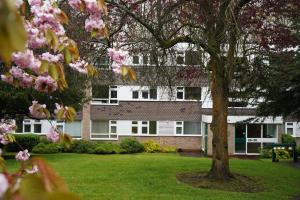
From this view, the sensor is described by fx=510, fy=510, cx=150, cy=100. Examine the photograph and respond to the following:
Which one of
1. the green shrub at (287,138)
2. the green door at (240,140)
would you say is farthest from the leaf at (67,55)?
the green door at (240,140)

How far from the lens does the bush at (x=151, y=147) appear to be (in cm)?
4103

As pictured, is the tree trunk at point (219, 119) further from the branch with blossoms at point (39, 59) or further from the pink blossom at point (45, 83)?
the pink blossom at point (45, 83)

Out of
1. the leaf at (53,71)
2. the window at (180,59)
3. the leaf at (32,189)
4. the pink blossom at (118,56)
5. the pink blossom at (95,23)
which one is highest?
the window at (180,59)

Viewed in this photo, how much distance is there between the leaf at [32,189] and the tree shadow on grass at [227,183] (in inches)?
541

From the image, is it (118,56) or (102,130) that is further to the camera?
(102,130)

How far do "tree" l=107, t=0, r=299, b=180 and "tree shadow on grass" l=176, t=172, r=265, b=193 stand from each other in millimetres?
314

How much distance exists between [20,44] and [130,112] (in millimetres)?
42681

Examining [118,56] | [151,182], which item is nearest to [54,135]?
[118,56]

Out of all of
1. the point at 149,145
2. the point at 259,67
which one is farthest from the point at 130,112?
the point at 259,67

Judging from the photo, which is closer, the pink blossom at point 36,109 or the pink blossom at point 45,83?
the pink blossom at point 45,83

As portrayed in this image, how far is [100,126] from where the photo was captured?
44125 mm

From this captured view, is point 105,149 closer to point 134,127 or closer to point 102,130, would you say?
point 102,130

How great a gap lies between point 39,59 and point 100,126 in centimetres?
4139

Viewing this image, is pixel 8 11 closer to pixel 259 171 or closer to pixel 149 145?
pixel 259 171
